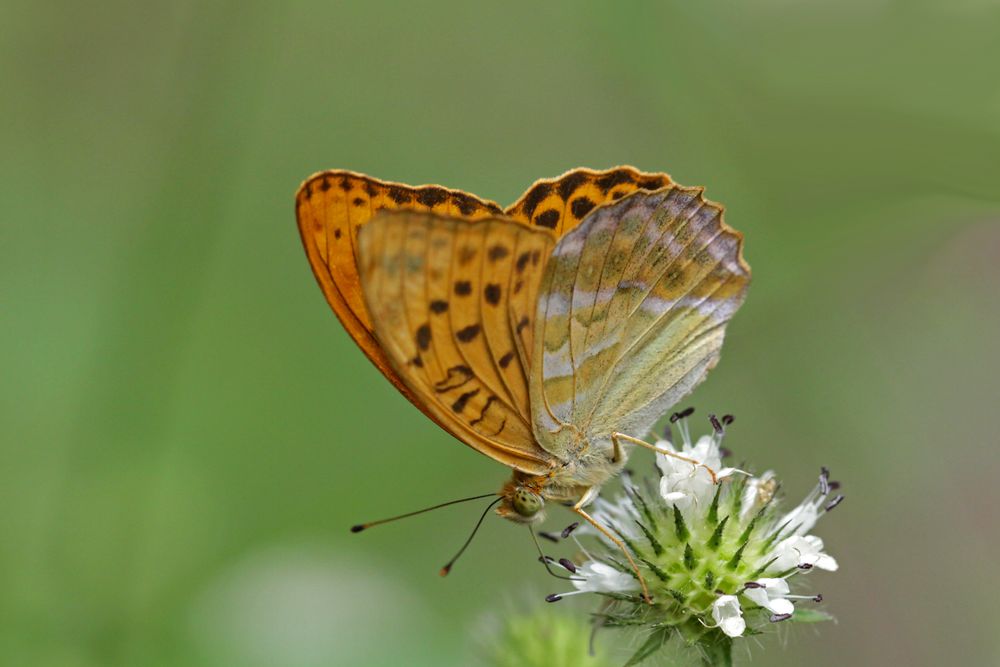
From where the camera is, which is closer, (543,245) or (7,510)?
(543,245)

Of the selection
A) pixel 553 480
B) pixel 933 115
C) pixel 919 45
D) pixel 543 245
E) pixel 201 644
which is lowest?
pixel 201 644

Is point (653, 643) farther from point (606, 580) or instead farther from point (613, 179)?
A: point (613, 179)

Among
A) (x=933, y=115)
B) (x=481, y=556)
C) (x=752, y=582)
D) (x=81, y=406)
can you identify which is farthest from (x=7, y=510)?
(x=933, y=115)

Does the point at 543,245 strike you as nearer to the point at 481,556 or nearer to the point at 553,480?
the point at 553,480

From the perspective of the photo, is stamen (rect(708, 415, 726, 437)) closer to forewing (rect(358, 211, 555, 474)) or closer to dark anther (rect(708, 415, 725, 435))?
dark anther (rect(708, 415, 725, 435))

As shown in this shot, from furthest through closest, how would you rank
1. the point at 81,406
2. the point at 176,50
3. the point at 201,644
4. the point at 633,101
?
1. the point at 176,50
2. the point at 633,101
3. the point at 81,406
4. the point at 201,644

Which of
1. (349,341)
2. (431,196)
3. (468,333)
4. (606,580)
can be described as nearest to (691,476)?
(606,580)

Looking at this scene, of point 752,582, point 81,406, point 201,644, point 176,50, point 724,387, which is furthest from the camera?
point 176,50
